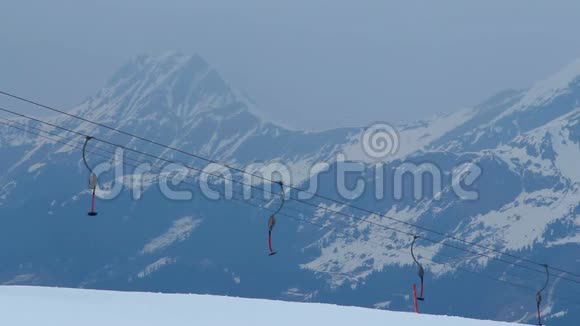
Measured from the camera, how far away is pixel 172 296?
3922 cm

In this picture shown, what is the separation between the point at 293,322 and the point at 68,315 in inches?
313

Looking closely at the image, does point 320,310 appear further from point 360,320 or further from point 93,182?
point 93,182

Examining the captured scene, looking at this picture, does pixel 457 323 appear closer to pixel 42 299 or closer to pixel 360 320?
pixel 360 320

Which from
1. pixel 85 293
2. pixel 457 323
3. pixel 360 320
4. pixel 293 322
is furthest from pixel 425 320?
pixel 85 293

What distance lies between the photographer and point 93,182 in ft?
140

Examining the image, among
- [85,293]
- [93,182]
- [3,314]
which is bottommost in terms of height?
[3,314]

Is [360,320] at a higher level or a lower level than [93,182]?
lower

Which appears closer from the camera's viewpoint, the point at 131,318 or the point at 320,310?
the point at 131,318

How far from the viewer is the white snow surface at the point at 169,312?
2958 cm

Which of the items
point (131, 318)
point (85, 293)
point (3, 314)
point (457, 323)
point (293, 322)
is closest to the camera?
point (3, 314)

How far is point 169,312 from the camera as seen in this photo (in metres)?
33.2

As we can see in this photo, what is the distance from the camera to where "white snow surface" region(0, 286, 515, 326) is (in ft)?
97.0

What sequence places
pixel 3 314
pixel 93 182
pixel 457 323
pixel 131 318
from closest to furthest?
pixel 3 314, pixel 131 318, pixel 457 323, pixel 93 182

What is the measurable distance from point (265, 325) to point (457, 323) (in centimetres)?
870
